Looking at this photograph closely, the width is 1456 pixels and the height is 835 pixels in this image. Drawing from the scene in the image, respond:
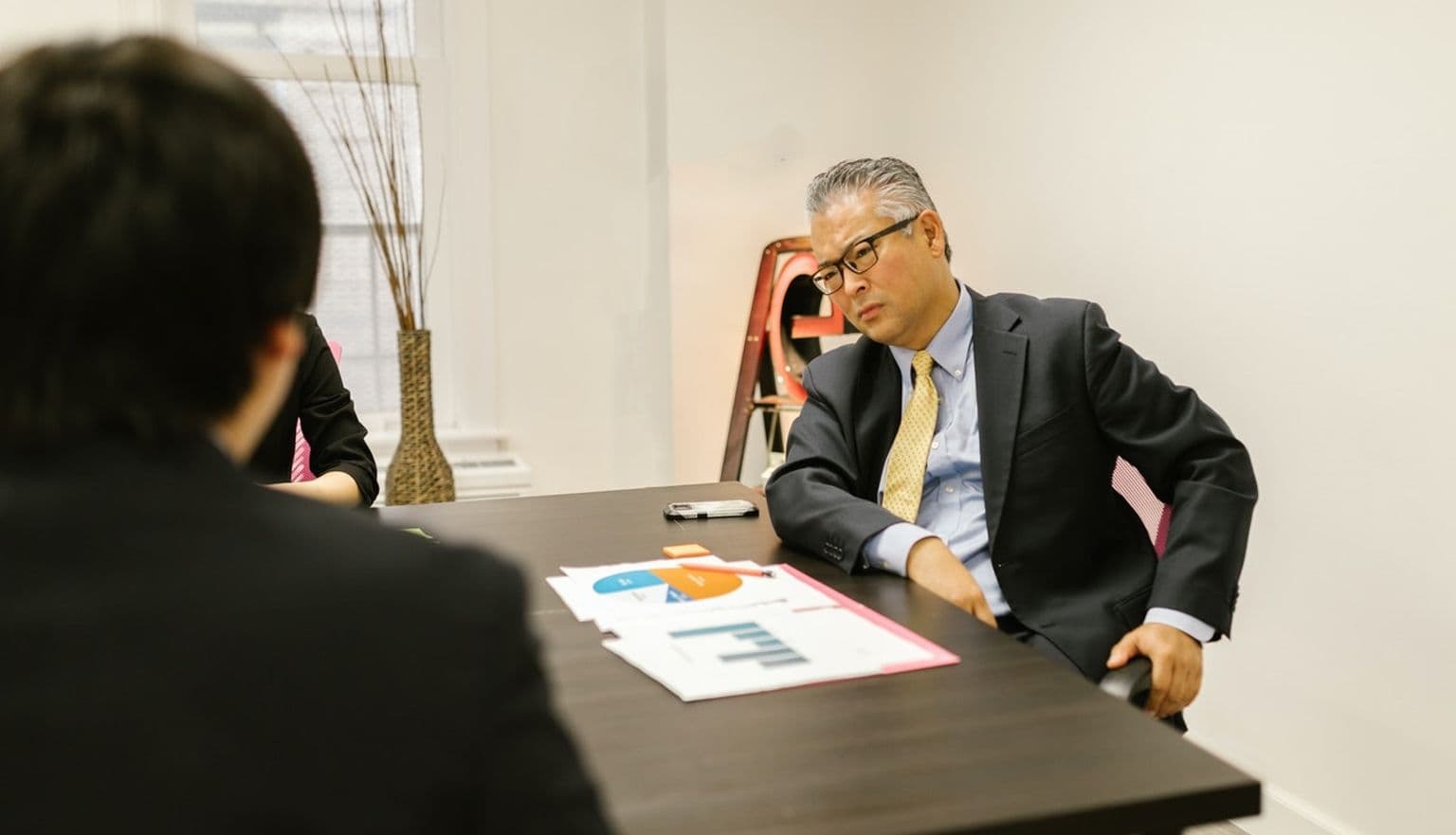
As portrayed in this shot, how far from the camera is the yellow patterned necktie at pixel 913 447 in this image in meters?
2.04

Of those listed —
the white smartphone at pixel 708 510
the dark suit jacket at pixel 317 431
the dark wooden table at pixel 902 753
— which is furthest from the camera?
the dark suit jacket at pixel 317 431

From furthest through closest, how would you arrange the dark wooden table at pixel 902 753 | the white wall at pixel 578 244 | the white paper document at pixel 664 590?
the white wall at pixel 578 244
the white paper document at pixel 664 590
the dark wooden table at pixel 902 753

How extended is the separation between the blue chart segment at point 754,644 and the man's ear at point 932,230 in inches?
35.8

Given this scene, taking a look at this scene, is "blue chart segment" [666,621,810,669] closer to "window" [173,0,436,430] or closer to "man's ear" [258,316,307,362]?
"man's ear" [258,316,307,362]

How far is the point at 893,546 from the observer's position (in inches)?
68.3

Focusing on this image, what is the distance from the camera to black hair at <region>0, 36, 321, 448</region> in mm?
571

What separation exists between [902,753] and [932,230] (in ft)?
4.07

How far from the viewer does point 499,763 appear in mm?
626

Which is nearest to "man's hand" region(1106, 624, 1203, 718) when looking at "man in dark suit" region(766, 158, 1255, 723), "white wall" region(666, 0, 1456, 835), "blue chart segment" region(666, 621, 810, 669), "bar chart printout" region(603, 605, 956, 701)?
"man in dark suit" region(766, 158, 1255, 723)

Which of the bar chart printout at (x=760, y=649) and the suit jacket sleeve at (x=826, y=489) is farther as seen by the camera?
the suit jacket sleeve at (x=826, y=489)

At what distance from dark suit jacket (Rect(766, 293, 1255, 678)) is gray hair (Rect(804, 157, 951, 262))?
0.22m

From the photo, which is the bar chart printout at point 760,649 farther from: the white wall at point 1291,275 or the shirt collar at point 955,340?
the white wall at point 1291,275

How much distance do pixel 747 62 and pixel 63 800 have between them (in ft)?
13.2

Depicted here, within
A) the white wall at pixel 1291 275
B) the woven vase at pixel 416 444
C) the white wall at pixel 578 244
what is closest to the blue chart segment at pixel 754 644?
the white wall at pixel 1291 275
